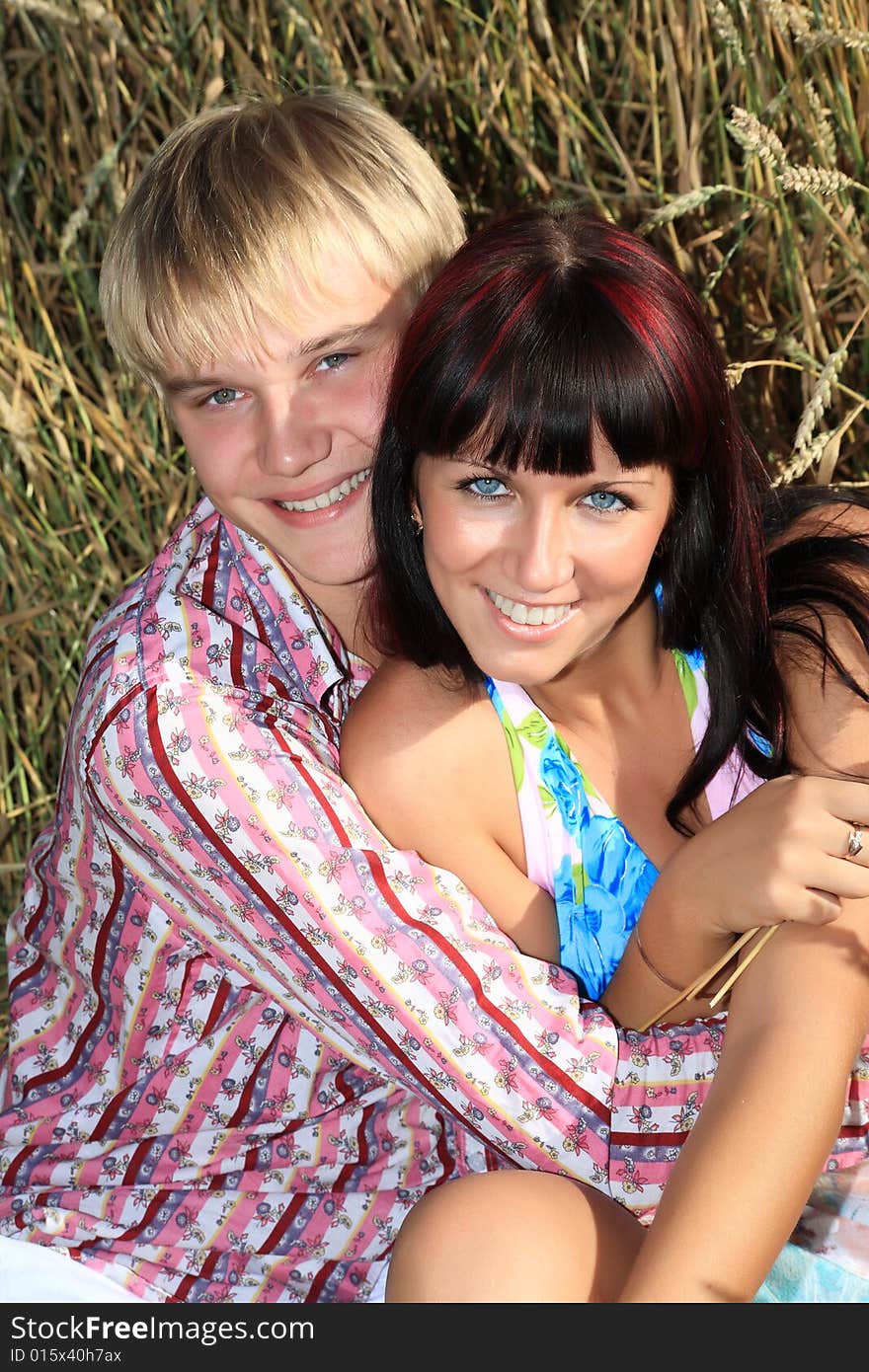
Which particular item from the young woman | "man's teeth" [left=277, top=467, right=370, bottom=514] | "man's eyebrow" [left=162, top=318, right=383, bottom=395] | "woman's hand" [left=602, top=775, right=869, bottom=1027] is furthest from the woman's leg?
"man's eyebrow" [left=162, top=318, right=383, bottom=395]

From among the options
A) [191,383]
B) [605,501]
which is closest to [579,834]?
[605,501]

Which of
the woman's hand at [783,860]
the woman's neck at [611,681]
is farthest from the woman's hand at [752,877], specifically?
the woman's neck at [611,681]

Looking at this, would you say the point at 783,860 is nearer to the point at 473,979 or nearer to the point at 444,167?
the point at 473,979

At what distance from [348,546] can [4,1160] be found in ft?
2.41

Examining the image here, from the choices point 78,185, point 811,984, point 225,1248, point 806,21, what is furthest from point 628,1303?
point 78,185

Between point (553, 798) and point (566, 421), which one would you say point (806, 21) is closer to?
point (566, 421)

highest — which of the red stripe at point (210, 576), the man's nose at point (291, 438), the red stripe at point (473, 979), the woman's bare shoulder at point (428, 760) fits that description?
the man's nose at point (291, 438)

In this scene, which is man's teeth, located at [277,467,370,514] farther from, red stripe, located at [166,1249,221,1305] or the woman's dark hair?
red stripe, located at [166,1249,221,1305]

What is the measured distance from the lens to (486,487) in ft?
4.40

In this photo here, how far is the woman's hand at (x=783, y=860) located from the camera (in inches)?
50.8

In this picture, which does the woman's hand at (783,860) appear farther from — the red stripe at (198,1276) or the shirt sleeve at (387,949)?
the red stripe at (198,1276)

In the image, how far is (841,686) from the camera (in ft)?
4.66

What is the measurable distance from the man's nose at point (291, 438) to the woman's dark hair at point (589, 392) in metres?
0.10

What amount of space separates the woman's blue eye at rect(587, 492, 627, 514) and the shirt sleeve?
1.12ft
